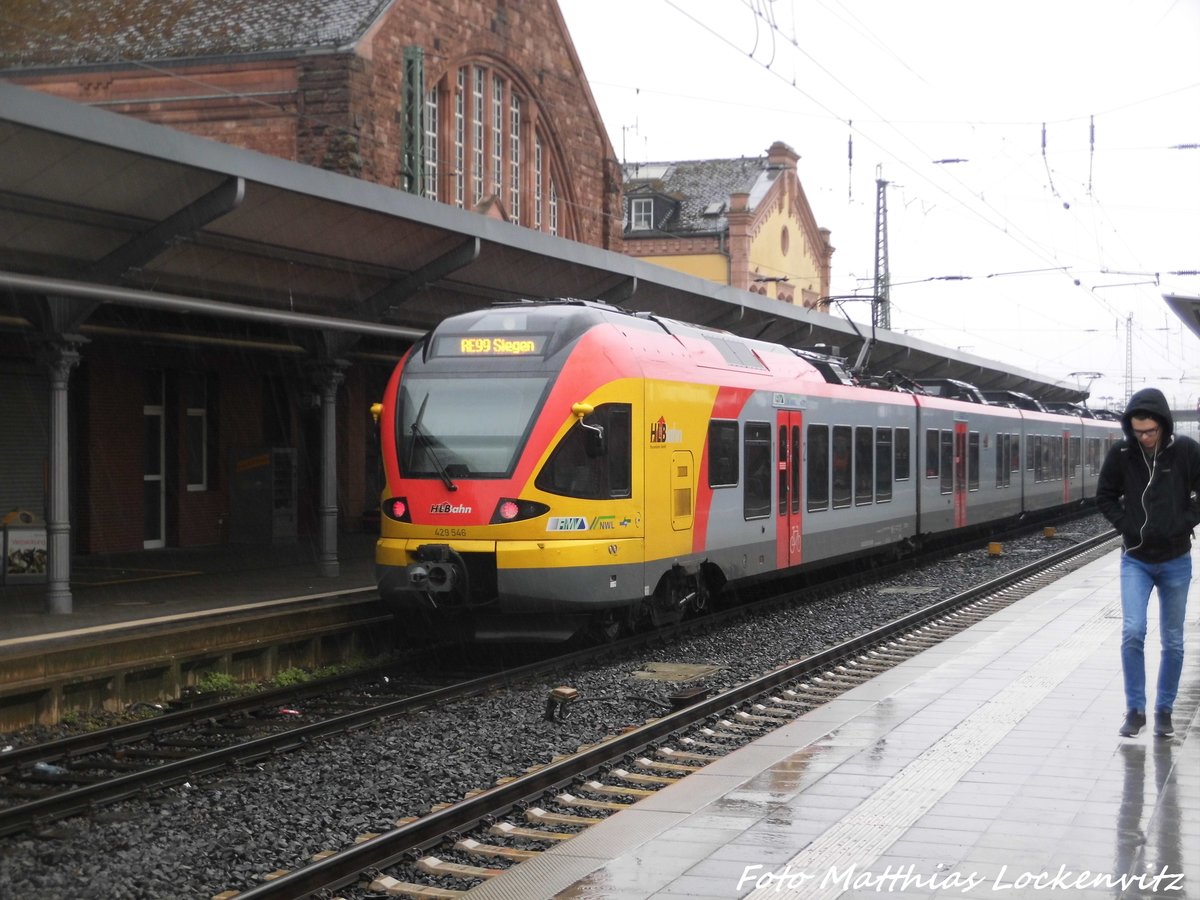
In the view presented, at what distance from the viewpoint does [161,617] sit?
41.1 ft

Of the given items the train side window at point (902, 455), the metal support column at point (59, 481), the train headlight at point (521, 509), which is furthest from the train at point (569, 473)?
the train side window at point (902, 455)

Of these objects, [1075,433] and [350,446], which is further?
[1075,433]

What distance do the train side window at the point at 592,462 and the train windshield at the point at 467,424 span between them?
35 centimetres

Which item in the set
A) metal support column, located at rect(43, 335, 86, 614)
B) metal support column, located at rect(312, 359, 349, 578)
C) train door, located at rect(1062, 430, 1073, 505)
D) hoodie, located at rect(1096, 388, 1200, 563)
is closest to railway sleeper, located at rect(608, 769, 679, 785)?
hoodie, located at rect(1096, 388, 1200, 563)

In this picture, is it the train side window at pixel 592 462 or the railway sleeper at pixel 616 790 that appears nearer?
the railway sleeper at pixel 616 790

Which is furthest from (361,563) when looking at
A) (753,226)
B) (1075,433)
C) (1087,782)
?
(753,226)

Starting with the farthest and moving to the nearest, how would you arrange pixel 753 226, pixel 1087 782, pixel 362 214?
pixel 753 226
pixel 362 214
pixel 1087 782

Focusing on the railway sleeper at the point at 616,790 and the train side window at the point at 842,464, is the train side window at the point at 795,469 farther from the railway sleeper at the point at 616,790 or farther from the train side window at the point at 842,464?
the railway sleeper at the point at 616,790

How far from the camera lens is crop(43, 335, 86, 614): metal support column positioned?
1294 cm

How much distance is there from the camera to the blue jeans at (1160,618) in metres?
7.89

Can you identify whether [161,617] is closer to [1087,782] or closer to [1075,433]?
[1087,782]

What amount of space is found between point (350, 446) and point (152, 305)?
1304cm

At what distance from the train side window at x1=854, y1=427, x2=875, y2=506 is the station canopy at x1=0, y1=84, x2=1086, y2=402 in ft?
11.3

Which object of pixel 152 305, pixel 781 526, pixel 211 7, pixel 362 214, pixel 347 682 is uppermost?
pixel 211 7
